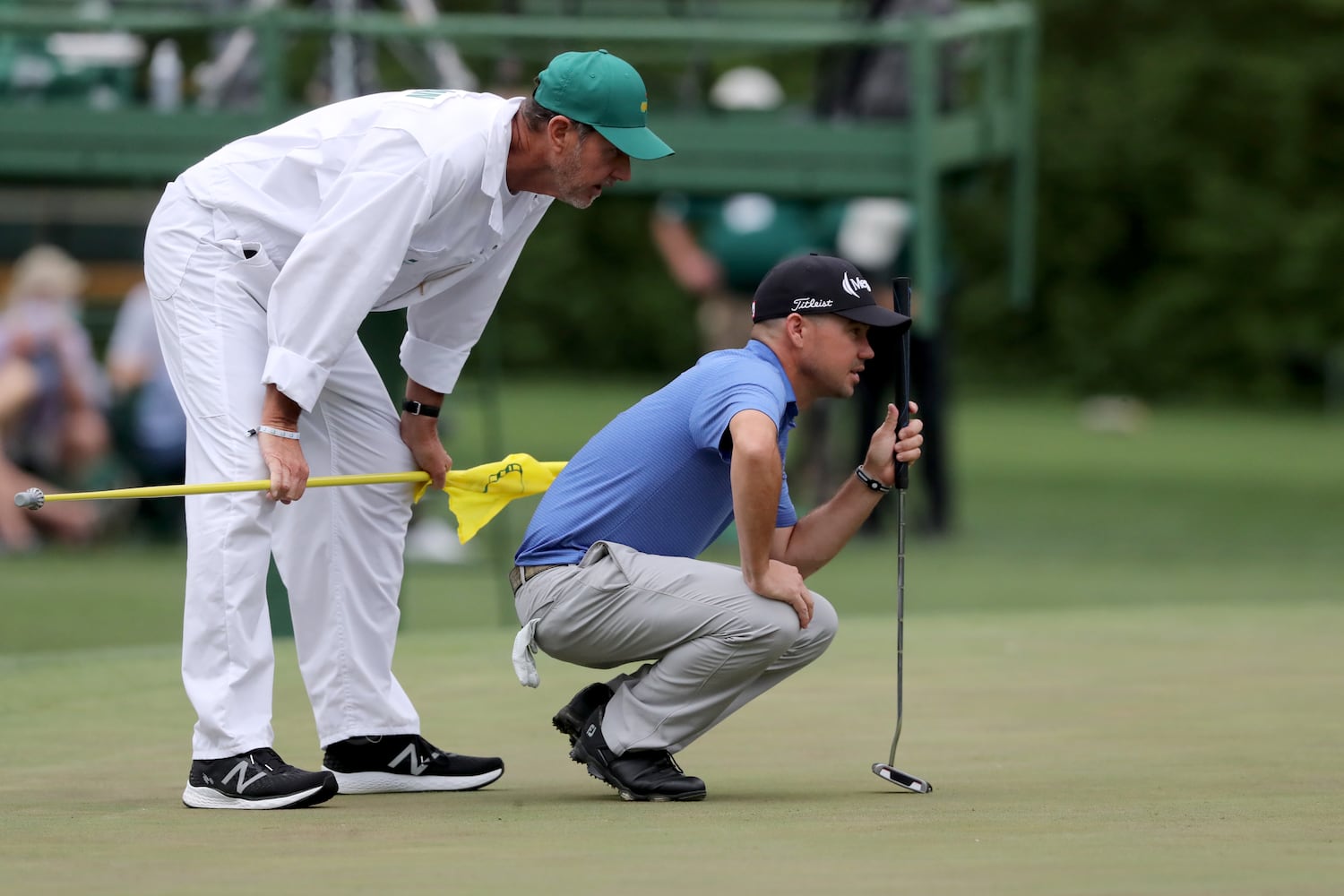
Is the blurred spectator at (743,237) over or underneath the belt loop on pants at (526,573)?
over

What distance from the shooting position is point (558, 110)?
4.92 m

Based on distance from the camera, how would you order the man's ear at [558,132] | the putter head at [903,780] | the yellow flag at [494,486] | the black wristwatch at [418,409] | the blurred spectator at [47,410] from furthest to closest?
the blurred spectator at [47,410]
the yellow flag at [494,486]
the black wristwatch at [418,409]
the putter head at [903,780]
the man's ear at [558,132]

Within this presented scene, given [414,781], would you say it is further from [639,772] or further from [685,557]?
[685,557]

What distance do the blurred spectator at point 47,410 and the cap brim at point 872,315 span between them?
9.37m

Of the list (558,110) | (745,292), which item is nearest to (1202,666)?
(558,110)

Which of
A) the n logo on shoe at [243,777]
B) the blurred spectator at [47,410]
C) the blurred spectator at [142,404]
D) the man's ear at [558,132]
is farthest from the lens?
the blurred spectator at [47,410]

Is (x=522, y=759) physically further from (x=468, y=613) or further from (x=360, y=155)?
(x=468, y=613)

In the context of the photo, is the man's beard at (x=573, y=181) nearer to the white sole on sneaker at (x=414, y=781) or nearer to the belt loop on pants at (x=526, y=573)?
the belt loop on pants at (x=526, y=573)

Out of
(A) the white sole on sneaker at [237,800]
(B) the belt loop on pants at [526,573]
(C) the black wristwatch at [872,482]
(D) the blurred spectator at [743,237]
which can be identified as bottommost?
(A) the white sole on sneaker at [237,800]

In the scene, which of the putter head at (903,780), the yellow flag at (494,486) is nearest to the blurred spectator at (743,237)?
the yellow flag at (494,486)

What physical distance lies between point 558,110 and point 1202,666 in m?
3.59

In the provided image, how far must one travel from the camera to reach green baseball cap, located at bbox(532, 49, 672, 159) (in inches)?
192

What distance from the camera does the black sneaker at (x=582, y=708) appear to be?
205 inches

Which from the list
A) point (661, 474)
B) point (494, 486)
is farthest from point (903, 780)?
point (494, 486)
